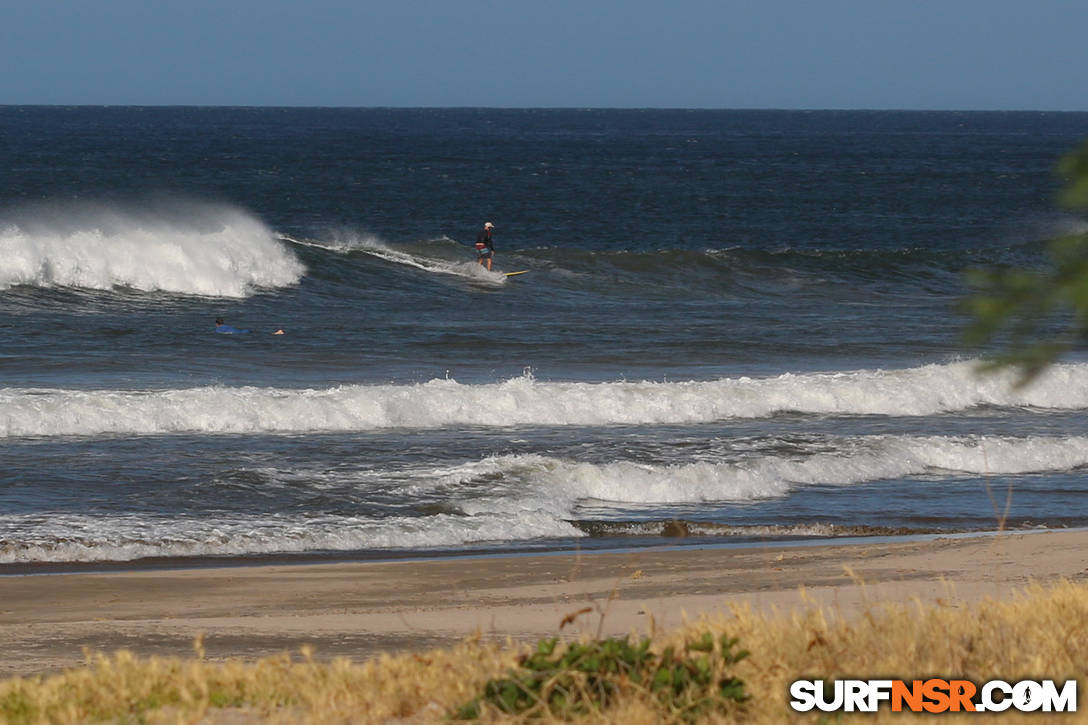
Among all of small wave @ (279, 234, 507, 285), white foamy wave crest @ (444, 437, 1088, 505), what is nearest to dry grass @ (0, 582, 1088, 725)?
white foamy wave crest @ (444, 437, 1088, 505)

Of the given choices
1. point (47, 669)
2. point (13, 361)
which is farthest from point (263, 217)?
point (47, 669)

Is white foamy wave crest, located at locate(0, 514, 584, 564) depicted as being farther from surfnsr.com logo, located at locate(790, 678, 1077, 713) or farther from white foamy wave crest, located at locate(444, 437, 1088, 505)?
surfnsr.com logo, located at locate(790, 678, 1077, 713)

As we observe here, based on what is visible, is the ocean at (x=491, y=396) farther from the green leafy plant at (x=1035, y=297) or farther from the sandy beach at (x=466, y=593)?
the sandy beach at (x=466, y=593)

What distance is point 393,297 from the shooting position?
29.0m

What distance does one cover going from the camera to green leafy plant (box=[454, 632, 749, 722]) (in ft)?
15.4

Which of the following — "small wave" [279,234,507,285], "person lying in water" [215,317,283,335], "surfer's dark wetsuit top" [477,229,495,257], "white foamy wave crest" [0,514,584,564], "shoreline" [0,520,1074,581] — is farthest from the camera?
"surfer's dark wetsuit top" [477,229,495,257]

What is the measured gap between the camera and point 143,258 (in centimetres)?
2948

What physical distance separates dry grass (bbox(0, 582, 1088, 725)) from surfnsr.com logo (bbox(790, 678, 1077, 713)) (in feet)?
0.25

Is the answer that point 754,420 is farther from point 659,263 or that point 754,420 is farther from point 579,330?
point 659,263

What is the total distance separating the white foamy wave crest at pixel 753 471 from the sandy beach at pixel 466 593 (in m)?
1.98

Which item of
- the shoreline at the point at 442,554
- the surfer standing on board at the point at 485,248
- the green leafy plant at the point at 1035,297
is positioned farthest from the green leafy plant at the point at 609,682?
the surfer standing on board at the point at 485,248

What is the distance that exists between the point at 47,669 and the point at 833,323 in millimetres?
20871

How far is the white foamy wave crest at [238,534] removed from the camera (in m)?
10.4

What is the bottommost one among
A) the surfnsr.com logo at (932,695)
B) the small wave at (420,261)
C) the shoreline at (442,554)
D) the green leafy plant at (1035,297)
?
the small wave at (420,261)
